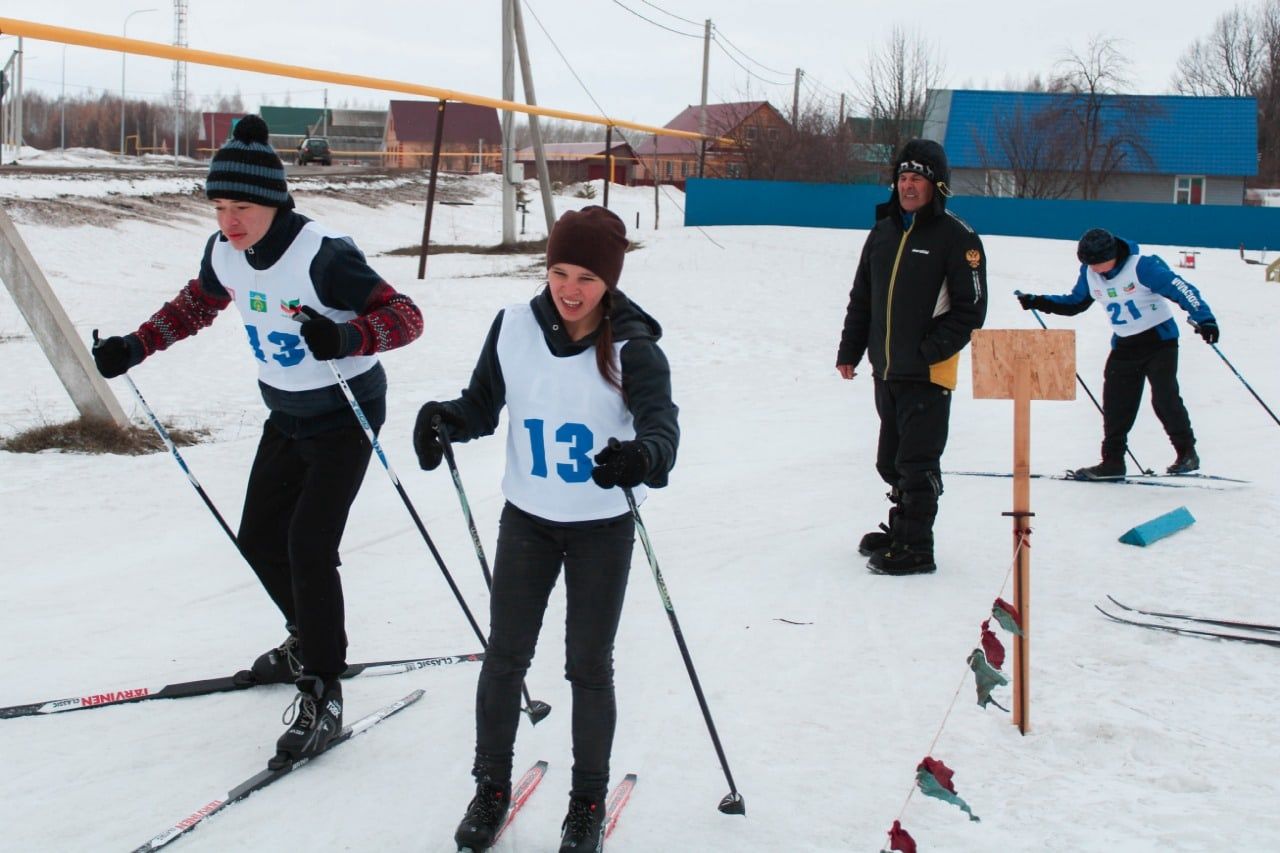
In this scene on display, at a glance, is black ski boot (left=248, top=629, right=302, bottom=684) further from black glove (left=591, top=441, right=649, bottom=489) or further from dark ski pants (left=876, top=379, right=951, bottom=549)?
dark ski pants (left=876, top=379, right=951, bottom=549)

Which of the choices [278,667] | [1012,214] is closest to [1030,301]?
[278,667]

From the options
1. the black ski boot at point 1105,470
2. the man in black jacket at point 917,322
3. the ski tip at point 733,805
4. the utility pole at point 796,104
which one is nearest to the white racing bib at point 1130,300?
the black ski boot at point 1105,470

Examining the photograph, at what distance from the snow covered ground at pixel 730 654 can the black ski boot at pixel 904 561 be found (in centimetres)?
7

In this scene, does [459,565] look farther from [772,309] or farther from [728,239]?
[728,239]

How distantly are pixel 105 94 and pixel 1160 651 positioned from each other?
309 ft

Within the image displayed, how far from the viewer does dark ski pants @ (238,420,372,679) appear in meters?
3.52

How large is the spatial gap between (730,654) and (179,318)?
225cm

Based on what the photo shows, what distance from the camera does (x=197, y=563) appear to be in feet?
18.6

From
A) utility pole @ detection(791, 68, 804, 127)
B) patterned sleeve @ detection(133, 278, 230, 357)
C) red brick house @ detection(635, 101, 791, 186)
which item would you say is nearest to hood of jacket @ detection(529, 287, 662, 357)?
patterned sleeve @ detection(133, 278, 230, 357)

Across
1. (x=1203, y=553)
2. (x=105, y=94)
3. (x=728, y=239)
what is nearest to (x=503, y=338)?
(x=1203, y=553)

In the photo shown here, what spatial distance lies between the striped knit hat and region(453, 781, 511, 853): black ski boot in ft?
5.76

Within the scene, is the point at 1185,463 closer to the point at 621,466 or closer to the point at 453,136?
the point at 621,466

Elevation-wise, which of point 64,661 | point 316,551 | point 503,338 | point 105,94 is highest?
point 105,94

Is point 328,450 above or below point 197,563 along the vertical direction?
above
